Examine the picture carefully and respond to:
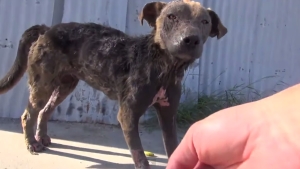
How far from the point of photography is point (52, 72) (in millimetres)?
4227

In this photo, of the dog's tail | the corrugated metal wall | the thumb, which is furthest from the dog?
the thumb

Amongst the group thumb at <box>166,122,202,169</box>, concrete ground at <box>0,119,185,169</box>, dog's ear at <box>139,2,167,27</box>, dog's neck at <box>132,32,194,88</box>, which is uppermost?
dog's ear at <box>139,2,167,27</box>

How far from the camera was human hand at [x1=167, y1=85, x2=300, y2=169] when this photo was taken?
3.95 ft

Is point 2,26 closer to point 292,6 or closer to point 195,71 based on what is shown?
point 195,71

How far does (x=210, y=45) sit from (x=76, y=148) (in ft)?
7.44

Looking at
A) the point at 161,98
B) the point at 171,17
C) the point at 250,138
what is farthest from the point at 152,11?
the point at 250,138

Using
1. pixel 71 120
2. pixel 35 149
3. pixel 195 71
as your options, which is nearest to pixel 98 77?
pixel 35 149

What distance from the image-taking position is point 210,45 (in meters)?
5.88

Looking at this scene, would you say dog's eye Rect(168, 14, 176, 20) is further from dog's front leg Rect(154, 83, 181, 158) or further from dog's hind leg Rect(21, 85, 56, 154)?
dog's hind leg Rect(21, 85, 56, 154)

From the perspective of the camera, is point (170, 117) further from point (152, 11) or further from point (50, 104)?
point (50, 104)

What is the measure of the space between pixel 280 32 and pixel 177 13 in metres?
2.92

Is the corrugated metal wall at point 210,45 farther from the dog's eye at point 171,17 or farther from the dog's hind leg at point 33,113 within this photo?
the dog's eye at point 171,17

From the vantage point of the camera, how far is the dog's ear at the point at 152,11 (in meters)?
3.96

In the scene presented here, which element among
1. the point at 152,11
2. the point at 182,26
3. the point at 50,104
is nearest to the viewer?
the point at 182,26
